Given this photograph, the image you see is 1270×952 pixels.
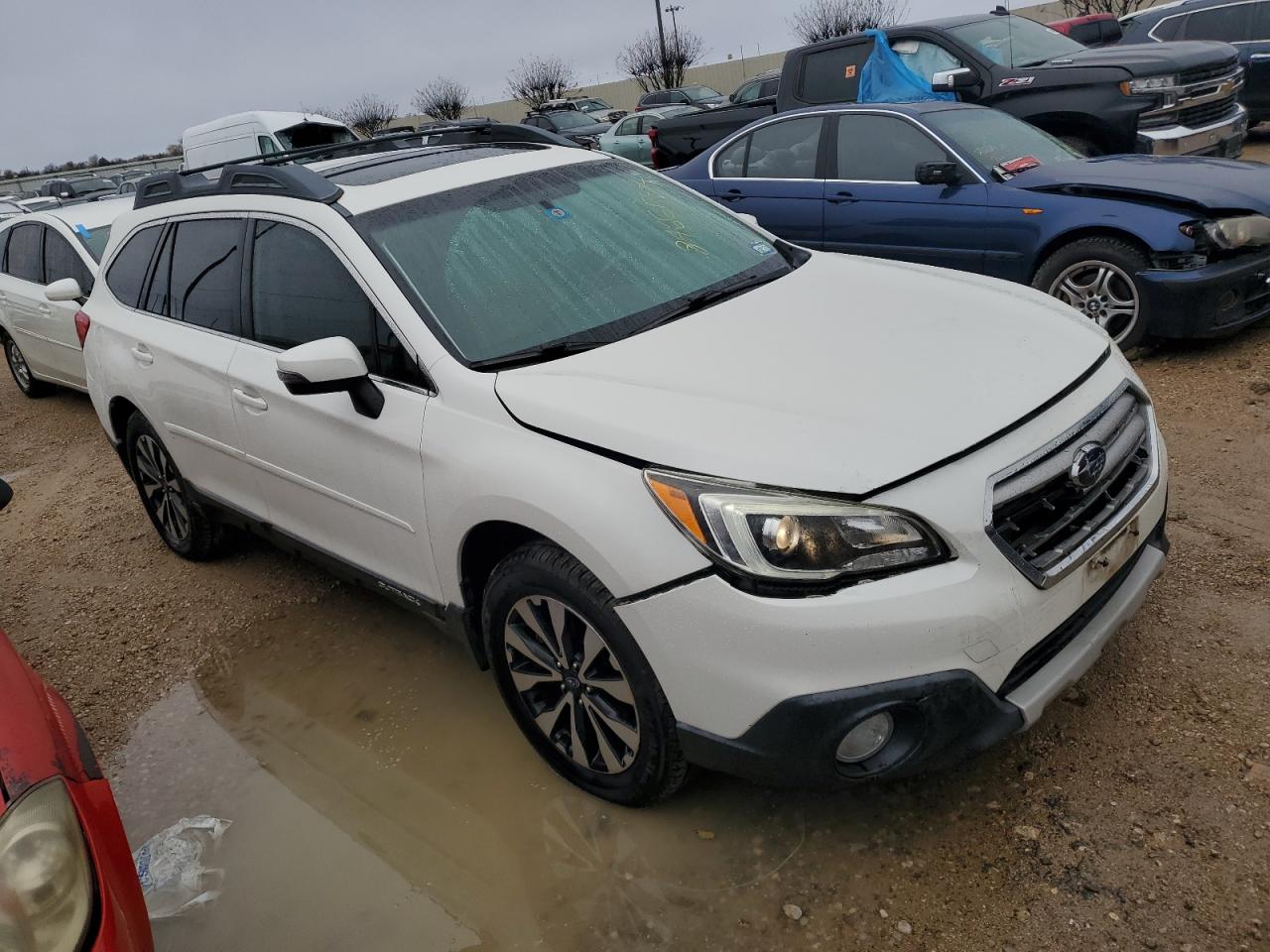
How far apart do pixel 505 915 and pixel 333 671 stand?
1.53 m

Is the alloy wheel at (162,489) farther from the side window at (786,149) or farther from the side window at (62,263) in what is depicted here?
the side window at (786,149)

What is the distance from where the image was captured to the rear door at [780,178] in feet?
21.6

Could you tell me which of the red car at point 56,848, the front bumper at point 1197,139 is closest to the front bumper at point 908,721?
the red car at point 56,848

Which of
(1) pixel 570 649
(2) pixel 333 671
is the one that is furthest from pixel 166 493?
(1) pixel 570 649

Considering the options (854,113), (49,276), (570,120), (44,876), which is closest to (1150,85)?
(854,113)

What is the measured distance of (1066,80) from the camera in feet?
24.4

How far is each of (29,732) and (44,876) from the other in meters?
0.35

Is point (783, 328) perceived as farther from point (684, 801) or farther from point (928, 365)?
point (684, 801)

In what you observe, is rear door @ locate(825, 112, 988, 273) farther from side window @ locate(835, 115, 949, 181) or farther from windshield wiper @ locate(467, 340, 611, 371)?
windshield wiper @ locate(467, 340, 611, 371)

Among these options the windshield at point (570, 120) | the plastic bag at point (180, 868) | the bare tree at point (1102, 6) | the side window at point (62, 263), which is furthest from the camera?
the bare tree at point (1102, 6)

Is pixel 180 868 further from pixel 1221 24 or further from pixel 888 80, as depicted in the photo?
pixel 1221 24

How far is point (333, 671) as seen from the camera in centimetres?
368

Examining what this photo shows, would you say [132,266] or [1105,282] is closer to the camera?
[132,266]

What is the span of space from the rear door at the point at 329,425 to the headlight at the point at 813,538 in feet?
3.53
